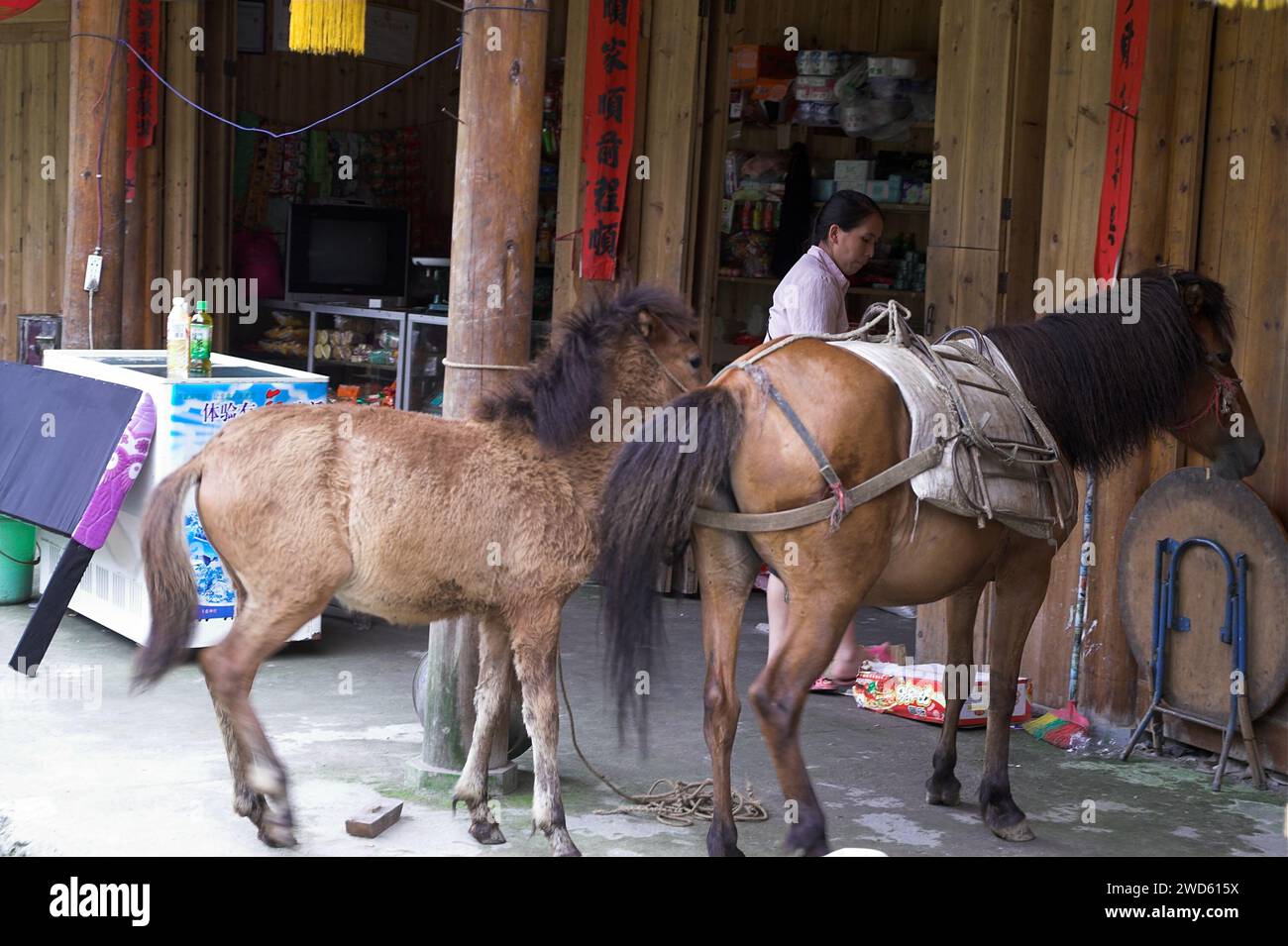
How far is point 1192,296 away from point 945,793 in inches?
75.3

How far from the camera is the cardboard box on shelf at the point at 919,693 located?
5.96m

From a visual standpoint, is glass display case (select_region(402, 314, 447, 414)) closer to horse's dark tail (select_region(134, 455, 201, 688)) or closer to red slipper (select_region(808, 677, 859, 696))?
red slipper (select_region(808, 677, 859, 696))

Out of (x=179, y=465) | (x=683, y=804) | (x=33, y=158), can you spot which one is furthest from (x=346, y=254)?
(x=683, y=804)

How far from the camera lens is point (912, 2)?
973 cm

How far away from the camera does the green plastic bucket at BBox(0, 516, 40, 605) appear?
7203mm

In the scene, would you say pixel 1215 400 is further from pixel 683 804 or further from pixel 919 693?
pixel 683 804

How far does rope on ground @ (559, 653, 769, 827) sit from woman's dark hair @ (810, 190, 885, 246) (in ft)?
7.45

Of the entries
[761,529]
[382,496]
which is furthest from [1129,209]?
[382,496]

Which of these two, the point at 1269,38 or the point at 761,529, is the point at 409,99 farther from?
the point at 761,529

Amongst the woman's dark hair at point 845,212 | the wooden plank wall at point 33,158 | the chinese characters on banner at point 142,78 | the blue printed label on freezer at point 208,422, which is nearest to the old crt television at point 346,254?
the chinese characters on banner at point 142,78

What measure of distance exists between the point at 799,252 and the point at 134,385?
4.34 metres

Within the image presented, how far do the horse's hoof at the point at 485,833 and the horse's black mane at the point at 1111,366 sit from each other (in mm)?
2232

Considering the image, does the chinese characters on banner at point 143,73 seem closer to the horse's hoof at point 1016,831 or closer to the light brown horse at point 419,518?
the light brown horse at point 419,518

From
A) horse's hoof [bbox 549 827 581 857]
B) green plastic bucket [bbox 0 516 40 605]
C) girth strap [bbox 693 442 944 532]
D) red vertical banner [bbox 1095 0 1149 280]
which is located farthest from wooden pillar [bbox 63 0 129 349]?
red vertical banner [bbox 1095 0 1149 280]
